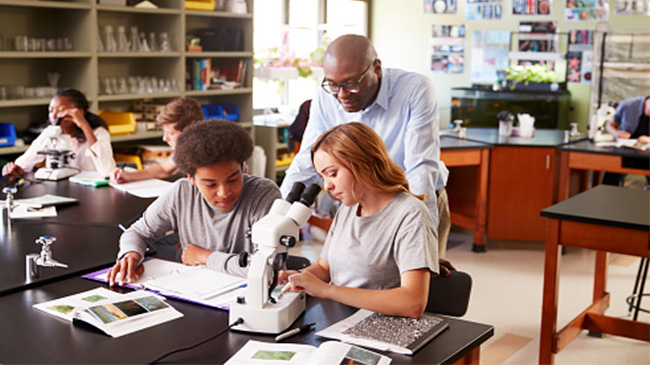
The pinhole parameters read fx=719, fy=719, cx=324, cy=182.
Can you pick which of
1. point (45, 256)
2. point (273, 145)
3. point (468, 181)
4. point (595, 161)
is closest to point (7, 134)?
point (273, 145)

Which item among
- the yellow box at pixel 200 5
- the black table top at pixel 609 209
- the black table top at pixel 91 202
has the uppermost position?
the yellow box at pixel 200 5

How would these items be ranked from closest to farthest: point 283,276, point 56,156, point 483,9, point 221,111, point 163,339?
point 163,339 < point 283,276 < point 56,156 < point 221,111 < point 483,9

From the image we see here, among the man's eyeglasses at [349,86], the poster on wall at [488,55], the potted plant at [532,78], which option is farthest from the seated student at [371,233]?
the poster on wall at [488,55]

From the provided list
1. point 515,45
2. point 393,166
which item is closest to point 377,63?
point 393,166

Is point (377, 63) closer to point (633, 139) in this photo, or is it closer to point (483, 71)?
point (633, 139)

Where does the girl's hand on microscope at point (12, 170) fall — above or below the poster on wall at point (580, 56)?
below

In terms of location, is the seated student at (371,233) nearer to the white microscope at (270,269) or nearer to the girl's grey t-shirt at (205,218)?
the white microscope at (270,269)

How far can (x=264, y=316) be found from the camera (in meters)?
1.68

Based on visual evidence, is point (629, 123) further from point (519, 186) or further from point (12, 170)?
point (12, 170)

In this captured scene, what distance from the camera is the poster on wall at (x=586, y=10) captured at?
7523mm

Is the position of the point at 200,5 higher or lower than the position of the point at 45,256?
higher

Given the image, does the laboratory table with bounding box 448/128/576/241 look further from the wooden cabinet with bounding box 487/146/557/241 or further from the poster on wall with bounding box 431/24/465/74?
the poster on wall with bounding box 431/24/465/74

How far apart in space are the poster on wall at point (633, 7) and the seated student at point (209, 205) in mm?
6218

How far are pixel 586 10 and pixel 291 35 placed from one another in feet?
10.3
